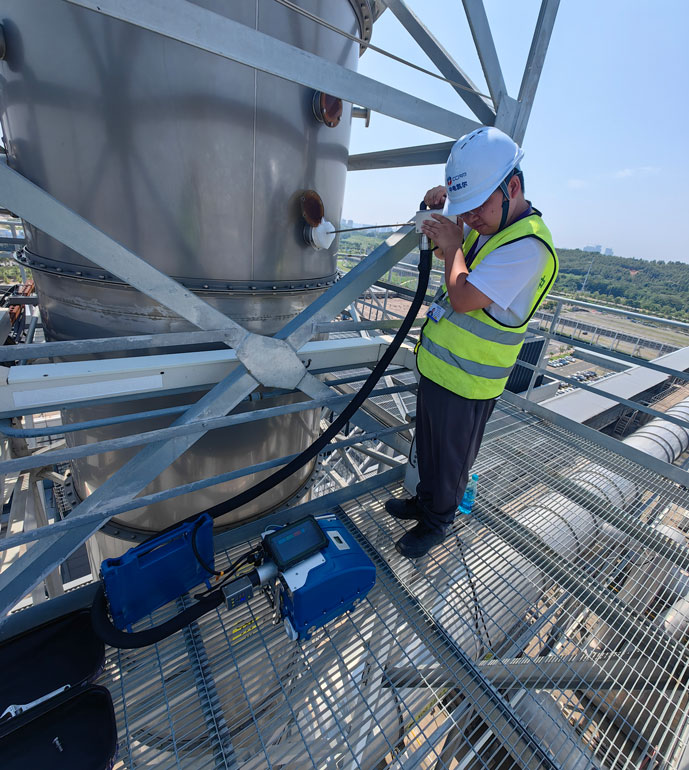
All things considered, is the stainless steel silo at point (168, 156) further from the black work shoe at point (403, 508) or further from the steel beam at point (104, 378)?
the black work shoe at point (403, 508)

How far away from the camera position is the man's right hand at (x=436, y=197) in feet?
6.86

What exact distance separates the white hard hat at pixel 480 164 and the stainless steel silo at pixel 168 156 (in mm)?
774

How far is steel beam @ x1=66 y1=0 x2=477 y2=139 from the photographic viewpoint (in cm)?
112

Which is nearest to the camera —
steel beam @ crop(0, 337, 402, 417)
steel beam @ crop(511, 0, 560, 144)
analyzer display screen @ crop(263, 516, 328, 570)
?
steel beam @ crop(0, 337, 402, 417)

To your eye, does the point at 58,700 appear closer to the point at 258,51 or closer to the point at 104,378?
the point at 104,378

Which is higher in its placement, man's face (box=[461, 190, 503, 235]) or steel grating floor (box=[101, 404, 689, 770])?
man's face (box=[461, 190, 503, 235])

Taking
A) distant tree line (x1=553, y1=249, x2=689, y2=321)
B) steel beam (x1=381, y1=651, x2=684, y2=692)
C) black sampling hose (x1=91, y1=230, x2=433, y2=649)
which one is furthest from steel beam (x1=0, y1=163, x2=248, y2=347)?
distant tree line (x1=553, y1=249, x2=689, y2=321)

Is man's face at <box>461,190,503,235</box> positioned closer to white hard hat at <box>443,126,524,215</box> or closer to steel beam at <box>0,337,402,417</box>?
white hard hat at <box>443,126,524,215</box>

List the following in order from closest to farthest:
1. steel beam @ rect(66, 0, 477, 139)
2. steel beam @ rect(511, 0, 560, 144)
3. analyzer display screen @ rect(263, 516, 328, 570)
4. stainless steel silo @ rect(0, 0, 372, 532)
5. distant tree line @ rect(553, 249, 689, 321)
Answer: steel beam @ rect(66, 0, 477, 139)
stainless steel silo @ rect(0, 0, 372, 532)
analyzer display screen @ rect(263, 516, 328, 570)
steel beam @ rect(511, 0, 560, 144)
distant tree line @ rect(553, 249, 689, 321)

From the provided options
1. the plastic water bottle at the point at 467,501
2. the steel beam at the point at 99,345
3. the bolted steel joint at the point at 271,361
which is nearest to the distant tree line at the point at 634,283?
the plastic water bottle at the point at 467,501

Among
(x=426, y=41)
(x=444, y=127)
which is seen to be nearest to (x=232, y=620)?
(x=444, y=127)

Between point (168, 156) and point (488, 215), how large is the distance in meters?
1.44

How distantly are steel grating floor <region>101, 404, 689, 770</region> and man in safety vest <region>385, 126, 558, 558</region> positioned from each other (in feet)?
1.45

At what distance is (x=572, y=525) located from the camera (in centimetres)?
272
